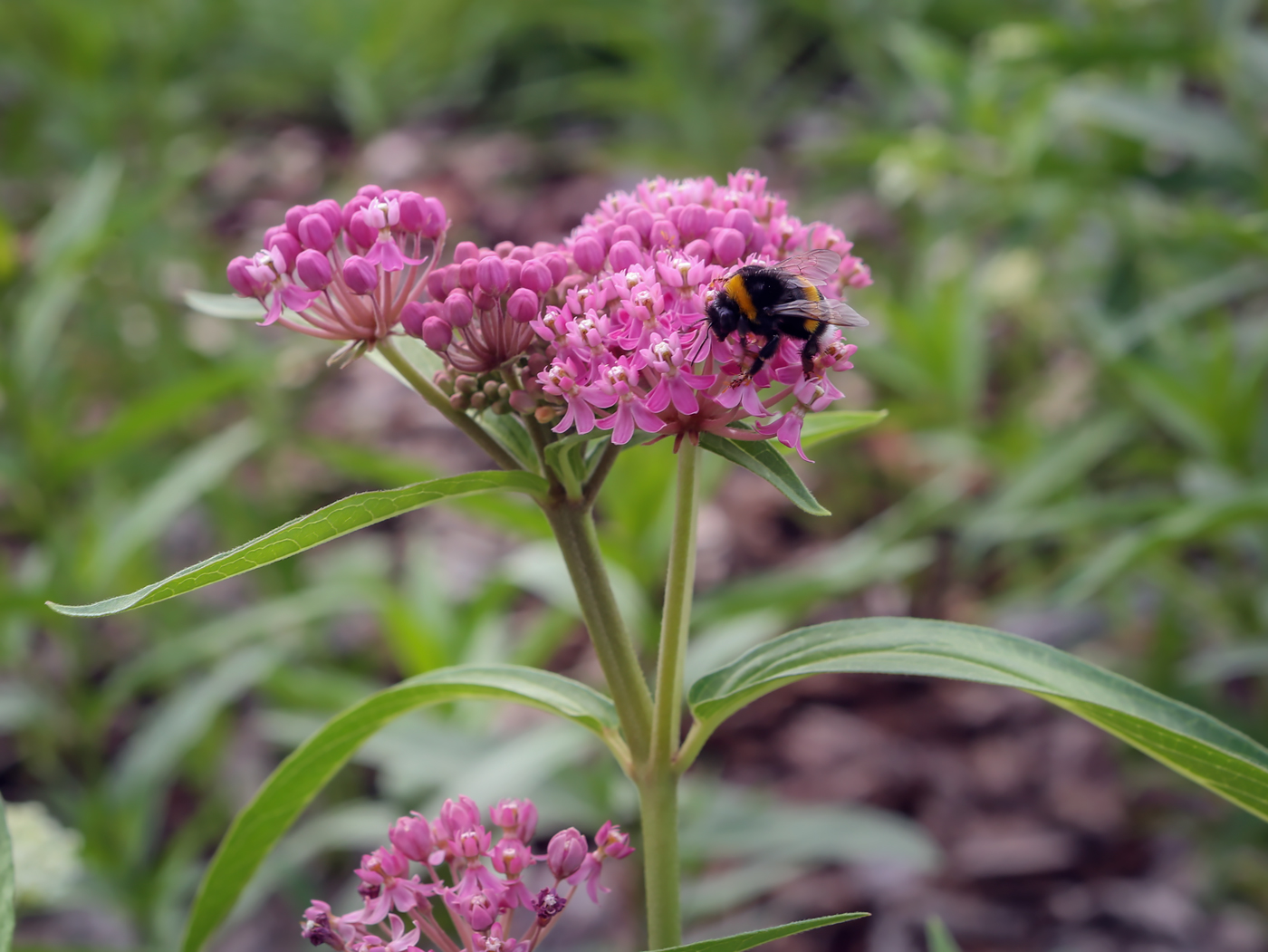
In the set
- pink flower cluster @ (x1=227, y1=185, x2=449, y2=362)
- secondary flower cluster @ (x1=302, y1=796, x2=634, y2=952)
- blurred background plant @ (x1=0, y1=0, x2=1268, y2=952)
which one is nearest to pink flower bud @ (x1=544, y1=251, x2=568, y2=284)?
pink flower cluster @ (x1=227, y1=185, x2=449, y2=362)

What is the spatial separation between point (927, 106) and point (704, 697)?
198 inches

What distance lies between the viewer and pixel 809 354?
1073 mm

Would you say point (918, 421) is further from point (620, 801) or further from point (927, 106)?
point (927, 106)

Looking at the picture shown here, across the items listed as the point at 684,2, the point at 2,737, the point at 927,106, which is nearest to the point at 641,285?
the point at 2,737

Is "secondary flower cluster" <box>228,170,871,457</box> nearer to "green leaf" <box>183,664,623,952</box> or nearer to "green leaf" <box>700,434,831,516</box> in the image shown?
"green leaf" <box>700,434,831,516</box>

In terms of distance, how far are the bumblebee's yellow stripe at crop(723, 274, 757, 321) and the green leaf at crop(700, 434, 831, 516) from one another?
130mm

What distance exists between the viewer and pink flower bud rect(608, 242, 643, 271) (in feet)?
3.45

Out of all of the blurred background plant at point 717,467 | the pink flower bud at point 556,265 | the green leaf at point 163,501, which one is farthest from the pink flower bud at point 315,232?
the green leaf at point 163,501

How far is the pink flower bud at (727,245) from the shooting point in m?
1.09

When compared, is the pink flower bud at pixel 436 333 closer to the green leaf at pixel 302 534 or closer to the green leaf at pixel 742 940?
the green leaf at pixel 302 534

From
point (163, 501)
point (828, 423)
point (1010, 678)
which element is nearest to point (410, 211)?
point (828, 423)

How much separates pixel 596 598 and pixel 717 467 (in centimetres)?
166

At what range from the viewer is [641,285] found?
3.27 feet

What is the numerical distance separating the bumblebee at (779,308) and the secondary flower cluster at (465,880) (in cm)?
45
